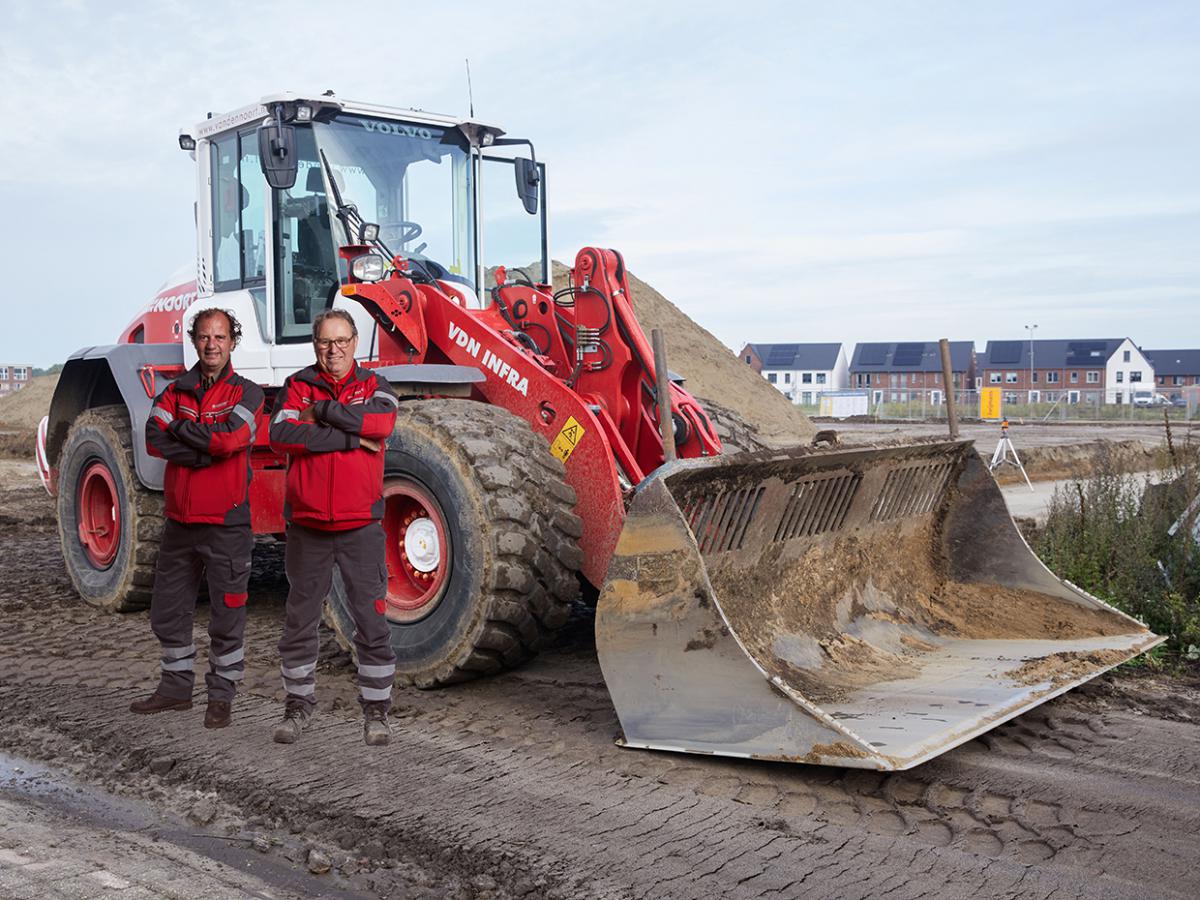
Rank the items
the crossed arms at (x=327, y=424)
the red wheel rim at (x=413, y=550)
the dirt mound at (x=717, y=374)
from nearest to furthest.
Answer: the crossed arms at (x=327, y=424), the red wheel rim at (x=413, y=550), the dirt mound at (x=717, y=374)

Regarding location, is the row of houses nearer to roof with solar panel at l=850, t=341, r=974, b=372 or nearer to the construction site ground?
roof with solar panel at l=850, t=341, r=974, b=372

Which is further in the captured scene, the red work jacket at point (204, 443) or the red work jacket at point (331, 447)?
the red work jacket at point (204, 443)

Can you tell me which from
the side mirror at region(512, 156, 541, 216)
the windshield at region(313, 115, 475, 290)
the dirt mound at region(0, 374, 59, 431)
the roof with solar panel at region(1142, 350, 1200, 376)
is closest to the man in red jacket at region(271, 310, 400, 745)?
the windshield at region(313, 115, 475, 290)

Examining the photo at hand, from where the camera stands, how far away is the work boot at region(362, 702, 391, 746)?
4.80m

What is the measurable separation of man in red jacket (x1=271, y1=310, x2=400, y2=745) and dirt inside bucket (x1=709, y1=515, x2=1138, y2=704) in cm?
147

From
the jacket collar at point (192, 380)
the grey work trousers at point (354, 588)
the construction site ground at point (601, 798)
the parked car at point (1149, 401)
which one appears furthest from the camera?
the parked car at point (1149, 401)

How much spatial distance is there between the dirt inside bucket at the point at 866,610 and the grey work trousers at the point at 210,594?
2.04 m

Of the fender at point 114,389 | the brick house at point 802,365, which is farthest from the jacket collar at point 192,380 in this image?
the brick house at point 802,365

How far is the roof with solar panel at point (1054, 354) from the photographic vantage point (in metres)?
75.7

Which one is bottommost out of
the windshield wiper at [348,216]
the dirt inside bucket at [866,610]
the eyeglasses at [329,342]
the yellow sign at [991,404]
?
the dirt inside bucket at [866,610]

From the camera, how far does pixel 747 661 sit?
4.41 meters

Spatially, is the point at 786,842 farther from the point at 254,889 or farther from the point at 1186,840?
the point at 254,889

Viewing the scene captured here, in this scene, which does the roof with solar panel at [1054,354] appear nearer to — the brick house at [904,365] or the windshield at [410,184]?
the brick house at [904,365]

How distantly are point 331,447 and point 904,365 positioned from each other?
77050 mm
